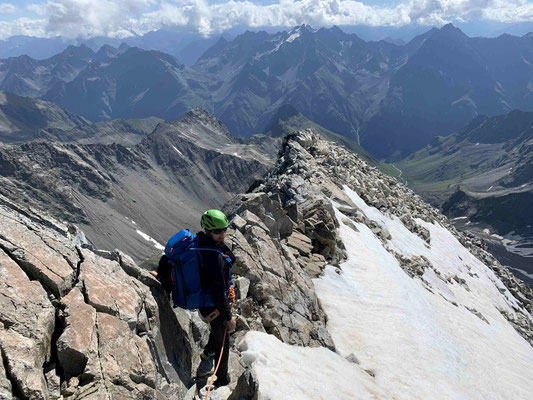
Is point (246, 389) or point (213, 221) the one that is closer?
point (213, 221)

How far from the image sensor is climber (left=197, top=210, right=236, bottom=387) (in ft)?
35.0

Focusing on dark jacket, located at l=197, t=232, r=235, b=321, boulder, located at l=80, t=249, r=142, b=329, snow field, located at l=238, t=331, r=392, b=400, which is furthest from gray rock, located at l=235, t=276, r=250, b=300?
boulder, located at l=80, t=249, r=142, b=329

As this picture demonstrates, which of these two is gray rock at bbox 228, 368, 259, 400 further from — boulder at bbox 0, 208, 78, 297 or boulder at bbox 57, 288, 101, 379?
boulder at bbox 0, 208, 78, 297

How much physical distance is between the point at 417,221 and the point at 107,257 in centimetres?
5015

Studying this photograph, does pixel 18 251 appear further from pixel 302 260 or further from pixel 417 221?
pixel 417 221

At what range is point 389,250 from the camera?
37469 millimetres

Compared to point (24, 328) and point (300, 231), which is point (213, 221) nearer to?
point (24, 328)

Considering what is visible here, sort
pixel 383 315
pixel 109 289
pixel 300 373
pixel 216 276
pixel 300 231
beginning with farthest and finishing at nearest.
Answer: pixel 300 231, pixel 383 315, pixel 300 373, pixel 216 276, pixel 109 289

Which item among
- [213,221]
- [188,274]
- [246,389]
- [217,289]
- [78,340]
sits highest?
[213,221]

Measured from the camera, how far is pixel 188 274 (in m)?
11.0

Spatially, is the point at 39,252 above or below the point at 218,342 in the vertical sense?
above

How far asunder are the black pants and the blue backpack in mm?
459

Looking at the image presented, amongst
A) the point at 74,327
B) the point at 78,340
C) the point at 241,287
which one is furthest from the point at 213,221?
the point at 241,287

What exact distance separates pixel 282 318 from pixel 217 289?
25.8 ft
